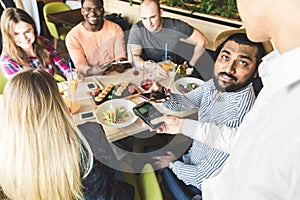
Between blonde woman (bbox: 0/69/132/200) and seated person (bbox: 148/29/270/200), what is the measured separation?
0.59 meters

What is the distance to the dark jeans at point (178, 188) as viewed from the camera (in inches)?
62.2

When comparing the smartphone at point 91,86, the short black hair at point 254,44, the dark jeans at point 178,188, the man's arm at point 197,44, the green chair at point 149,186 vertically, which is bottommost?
the dark jeans at point 178,188

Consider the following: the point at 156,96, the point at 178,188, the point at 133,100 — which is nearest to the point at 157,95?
the point at 156,96

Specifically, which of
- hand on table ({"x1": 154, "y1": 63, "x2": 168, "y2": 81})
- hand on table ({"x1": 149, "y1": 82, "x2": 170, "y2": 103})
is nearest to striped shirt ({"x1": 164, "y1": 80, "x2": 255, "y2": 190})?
hand on table ({"x1": 149, "y1": 82, "x2": 170, "y2": 103})

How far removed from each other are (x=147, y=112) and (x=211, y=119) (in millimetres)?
390

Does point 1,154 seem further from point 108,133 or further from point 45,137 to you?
point 108,133

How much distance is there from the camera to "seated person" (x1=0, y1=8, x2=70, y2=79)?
2273 mm

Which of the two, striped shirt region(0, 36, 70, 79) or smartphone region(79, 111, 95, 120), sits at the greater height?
striped shirt region(0, 36, 70, 79)

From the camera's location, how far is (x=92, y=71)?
7.69 ft

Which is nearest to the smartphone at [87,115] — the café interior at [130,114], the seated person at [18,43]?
the café interior at [130,114]

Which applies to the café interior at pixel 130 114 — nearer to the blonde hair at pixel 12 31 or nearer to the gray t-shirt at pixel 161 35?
the blonde hair at pixel 12 31

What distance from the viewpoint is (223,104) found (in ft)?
5.25

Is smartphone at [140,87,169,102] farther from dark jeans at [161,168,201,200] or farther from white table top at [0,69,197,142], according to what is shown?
dark jeans at [161,168,201,200]

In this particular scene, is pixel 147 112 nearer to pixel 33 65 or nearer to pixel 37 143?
pixel 37 143
